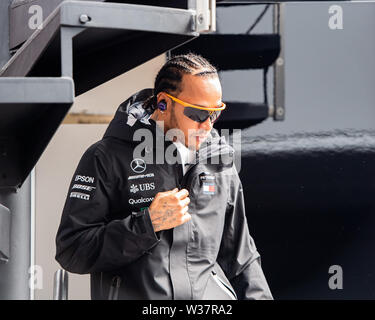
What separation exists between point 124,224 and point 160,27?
702 mm

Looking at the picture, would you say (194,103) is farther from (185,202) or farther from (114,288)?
(114,288)

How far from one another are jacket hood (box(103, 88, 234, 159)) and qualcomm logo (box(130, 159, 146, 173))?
0.24 feet

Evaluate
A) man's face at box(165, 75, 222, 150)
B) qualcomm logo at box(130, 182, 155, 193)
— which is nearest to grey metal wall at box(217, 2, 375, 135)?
man's face at box(165, 75, 222, 150)

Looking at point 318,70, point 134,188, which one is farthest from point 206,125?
point 318,70

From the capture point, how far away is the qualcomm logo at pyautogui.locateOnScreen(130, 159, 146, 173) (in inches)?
118

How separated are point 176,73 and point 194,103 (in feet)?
0.59

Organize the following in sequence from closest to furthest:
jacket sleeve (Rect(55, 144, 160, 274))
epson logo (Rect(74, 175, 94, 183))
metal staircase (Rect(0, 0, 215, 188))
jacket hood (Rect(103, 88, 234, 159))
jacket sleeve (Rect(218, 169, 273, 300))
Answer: metal staircase (Rect(0, 0, 215, 188)) → jacket sleeve (Rect(55, 144, 160, 274)) → epson logo (Rect(74, 175, 94, 183)) → jacket hood (Rect(103, 88, 234, 159)) → jacket sleeve (Rect(218, 169, 273, 300))

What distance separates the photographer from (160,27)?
2.74m

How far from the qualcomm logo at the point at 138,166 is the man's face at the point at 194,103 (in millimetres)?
185

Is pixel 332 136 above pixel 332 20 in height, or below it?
below

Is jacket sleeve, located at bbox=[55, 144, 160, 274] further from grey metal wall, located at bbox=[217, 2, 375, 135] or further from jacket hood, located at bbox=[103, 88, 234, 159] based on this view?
grey metal wall, located at bbox=[217, 2, 375, 135]
